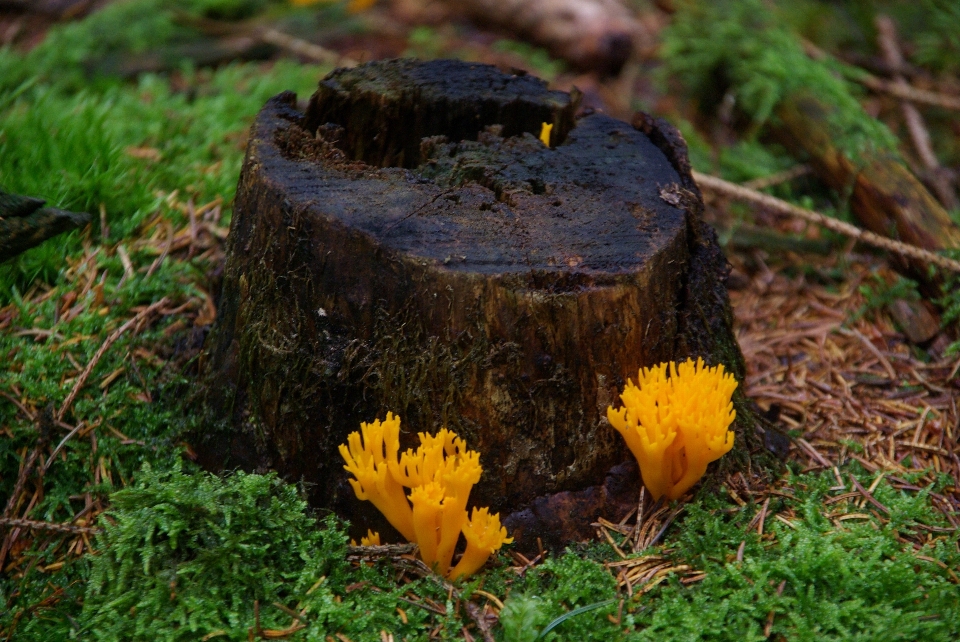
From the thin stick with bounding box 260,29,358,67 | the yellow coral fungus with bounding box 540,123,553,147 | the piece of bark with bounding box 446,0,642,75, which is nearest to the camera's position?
the yellow coral fungus with bounding box 540,123,553,147

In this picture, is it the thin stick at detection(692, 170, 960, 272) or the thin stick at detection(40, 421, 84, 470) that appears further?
the thin stick at detection(692, 170, 960, 272)

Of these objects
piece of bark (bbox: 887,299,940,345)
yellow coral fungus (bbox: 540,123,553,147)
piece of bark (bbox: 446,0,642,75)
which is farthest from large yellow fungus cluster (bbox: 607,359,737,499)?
piece of bark (bbox: 446,0,642,75)

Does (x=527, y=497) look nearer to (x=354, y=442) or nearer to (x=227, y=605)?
(x=354, y=442)

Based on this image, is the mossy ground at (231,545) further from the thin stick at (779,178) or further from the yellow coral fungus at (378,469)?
the thin stick at (779,178)

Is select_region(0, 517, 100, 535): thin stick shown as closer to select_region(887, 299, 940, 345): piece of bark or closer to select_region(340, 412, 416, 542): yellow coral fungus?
select_region(340, 412, 416, 542): yellow coral fungus

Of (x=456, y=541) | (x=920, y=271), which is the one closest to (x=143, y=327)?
(x=456, y=541)

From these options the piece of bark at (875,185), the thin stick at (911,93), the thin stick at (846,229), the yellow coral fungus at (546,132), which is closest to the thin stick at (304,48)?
the thin stick at (846,229)

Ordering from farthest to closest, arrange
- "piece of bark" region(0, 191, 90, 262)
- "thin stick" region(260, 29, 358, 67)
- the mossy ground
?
"thin stick" region(260, 29, 358, 67), "piece of bark" region(0, 191, 90, 262), the mossy ground

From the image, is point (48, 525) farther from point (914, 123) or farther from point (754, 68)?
point (914, 123)
